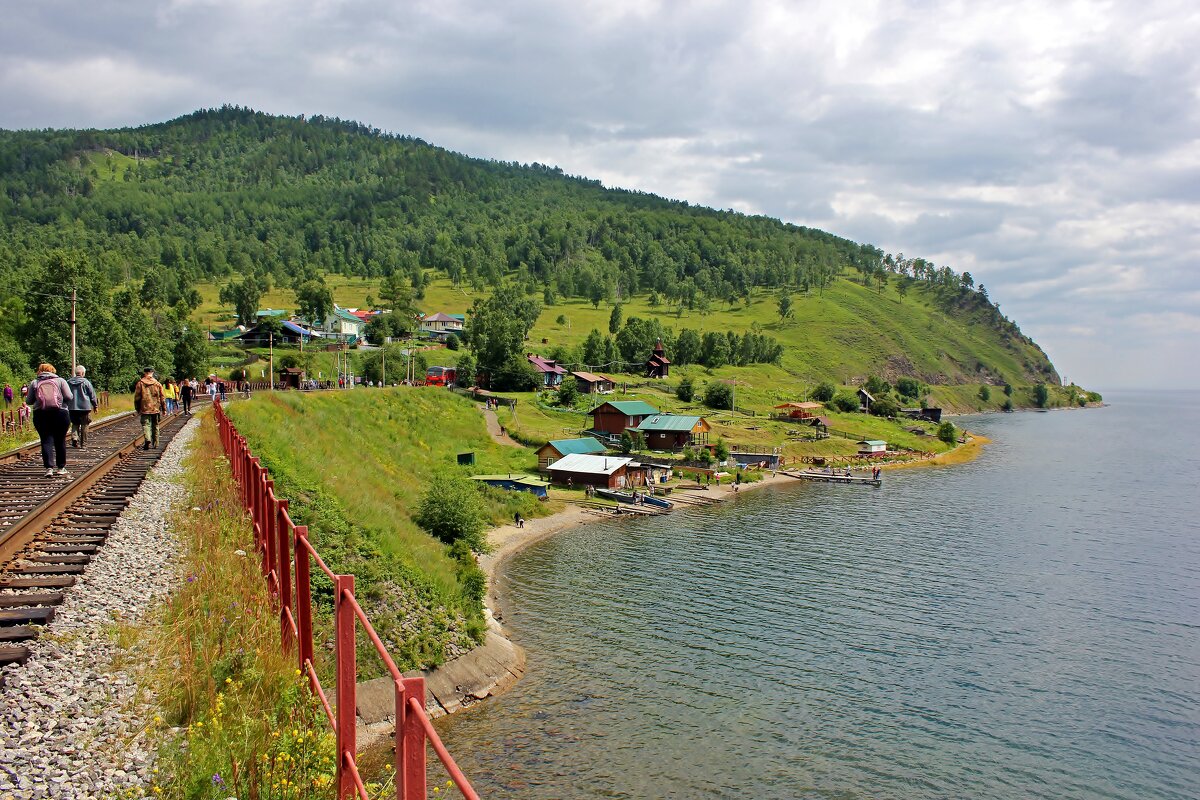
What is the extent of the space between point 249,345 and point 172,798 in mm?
129705

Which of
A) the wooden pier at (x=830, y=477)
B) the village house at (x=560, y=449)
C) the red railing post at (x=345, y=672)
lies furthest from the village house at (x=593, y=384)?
the red railing post at (x=345, y=672)

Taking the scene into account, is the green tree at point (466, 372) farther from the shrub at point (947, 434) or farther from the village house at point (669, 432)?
the shrub at point (947, 434)

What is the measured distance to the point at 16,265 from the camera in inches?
5586

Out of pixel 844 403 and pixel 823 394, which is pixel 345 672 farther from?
pixel 823 394

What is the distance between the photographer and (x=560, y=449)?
8019 cm

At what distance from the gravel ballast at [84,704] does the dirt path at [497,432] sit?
72.7m

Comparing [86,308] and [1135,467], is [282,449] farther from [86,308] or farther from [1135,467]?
[1135,467]

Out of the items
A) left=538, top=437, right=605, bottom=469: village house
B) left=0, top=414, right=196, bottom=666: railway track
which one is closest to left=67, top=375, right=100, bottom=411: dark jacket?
left=0, top=414, right=196, bottom=666: railway track

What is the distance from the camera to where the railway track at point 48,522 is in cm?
1009

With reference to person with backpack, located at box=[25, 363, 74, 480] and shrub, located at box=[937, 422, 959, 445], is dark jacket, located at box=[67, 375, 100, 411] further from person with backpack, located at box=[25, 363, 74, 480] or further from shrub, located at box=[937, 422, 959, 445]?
shrub, located at box=[937, 422, 959, 445]

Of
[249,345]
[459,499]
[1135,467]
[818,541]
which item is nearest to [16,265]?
[249,345]

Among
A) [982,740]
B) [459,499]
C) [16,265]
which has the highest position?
[16,265]

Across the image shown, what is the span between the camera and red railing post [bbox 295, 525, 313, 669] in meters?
7.44

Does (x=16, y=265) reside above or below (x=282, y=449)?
above
